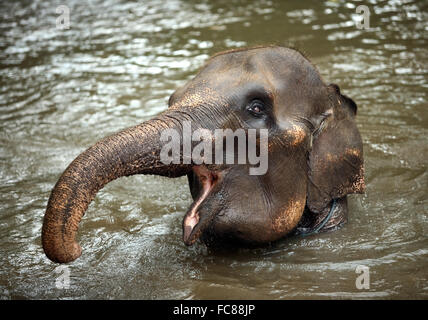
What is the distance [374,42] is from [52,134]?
4.36 meters

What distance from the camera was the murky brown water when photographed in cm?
384

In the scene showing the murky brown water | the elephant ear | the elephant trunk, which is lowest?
the murky brown water

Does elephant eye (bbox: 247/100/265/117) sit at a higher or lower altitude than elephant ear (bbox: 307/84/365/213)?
higher

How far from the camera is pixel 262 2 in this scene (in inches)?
414

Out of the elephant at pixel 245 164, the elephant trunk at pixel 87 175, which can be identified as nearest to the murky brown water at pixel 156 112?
the elephant at pixel 245 164

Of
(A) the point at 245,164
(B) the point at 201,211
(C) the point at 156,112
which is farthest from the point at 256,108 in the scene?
(C) the point at 156,112

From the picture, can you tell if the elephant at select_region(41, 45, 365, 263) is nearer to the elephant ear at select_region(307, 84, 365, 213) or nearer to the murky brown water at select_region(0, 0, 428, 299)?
the elephant ear at select_region(307, 84, 365, 213)

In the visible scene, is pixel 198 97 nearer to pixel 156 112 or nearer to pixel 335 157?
pixel 335 157

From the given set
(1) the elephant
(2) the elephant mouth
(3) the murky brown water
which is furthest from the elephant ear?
(2) the elephant mouth

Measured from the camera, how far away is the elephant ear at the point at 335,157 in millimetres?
4160

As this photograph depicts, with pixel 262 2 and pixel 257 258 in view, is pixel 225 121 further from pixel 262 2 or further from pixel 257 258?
pixel 262 2

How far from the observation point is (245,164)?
378cm

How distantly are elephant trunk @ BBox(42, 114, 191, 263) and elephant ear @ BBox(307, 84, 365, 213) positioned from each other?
113cm
